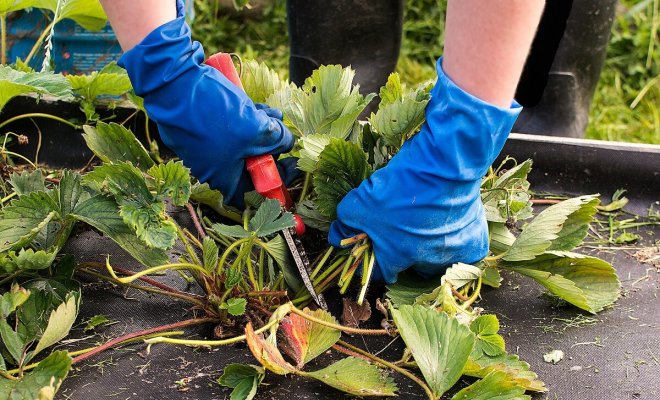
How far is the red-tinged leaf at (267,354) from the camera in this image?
0.86 metres

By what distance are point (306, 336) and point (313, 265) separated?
20cm

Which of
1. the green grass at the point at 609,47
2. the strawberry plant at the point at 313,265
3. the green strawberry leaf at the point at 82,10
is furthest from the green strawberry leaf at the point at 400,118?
the green grass at the point at 609,47

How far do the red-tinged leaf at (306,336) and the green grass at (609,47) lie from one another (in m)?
1.53

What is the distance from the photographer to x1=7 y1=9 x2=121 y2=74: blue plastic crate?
169 centimetres

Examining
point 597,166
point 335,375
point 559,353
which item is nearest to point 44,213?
point 335,375

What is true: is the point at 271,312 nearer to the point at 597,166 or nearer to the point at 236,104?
the point at 236,104

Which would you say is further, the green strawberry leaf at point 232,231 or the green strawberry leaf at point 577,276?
the green strawberry leaf at point 577,276

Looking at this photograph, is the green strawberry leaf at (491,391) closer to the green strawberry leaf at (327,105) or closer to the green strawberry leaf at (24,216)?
the green strawberry leaf at (327,105)

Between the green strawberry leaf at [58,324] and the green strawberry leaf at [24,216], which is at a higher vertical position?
the green strawberry leaf at [24,216]

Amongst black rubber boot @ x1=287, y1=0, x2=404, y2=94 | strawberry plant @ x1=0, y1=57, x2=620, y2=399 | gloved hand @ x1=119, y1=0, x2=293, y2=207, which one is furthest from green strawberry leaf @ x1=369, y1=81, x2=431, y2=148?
black rubber boot @ x1=287, y1=0, x2=404, y2=94

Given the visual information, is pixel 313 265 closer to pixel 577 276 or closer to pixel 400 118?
pixel 400 118

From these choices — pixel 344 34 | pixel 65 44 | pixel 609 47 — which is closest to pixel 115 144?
pixel 65 44

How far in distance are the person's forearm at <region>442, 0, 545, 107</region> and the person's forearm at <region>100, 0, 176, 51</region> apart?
38 centimetres

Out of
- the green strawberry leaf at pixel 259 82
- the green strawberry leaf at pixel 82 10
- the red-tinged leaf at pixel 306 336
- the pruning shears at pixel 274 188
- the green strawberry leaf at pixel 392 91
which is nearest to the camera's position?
the red-tinged leaf at pixel 306 336
